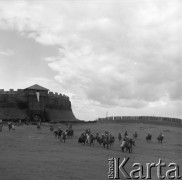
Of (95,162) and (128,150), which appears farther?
(128,150)

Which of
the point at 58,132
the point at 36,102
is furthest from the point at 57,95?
the point at 58,132

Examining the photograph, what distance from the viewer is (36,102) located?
58.4 m

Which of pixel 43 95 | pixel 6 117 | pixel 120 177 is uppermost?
pixel 43 95

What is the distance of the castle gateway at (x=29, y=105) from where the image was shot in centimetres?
5714

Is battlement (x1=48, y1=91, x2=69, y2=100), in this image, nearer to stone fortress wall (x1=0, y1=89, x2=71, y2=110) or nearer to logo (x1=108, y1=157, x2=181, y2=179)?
stone fortress wall (x1=0, y1=89, x2=71, y2=110)

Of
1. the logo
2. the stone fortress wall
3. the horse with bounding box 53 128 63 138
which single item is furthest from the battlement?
the logo

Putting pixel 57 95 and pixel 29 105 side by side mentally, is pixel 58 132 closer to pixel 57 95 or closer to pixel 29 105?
pixel 29 105

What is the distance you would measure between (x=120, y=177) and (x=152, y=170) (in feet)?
9.62

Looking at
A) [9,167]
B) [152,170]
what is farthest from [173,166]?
[9,167]

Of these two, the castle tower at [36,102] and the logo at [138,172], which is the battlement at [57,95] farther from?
the logo at [138,172]

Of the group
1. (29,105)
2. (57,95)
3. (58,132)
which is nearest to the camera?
(58,132)

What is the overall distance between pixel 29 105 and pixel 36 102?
1.21 meters

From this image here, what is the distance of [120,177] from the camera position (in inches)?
563

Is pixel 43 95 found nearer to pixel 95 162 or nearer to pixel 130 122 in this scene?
pixel 130 122
